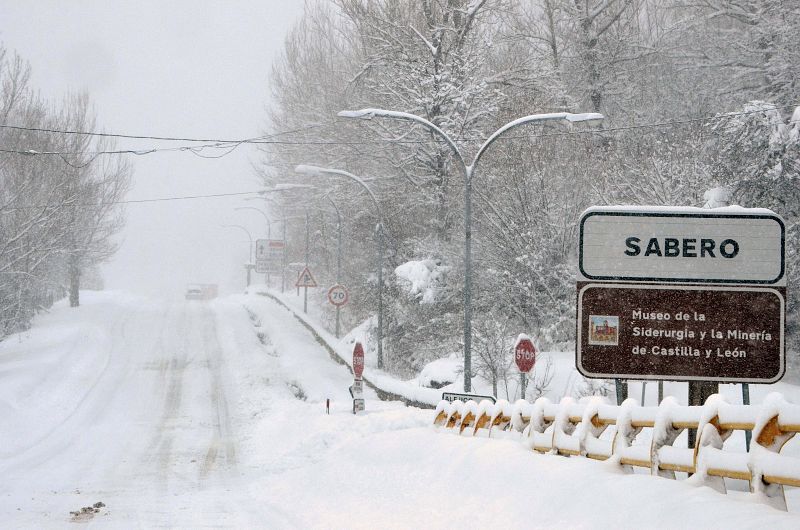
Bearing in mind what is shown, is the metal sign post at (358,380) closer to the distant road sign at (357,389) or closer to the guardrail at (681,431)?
the distant road sign at (357,389)

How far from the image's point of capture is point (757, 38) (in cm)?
2902

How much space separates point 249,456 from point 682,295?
12.9m

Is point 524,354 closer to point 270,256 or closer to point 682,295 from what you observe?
point 682,295

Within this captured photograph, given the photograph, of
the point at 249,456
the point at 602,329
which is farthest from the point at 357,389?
the point at 602,329

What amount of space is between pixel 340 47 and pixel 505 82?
2171 centimetres

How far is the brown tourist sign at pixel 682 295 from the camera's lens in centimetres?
856

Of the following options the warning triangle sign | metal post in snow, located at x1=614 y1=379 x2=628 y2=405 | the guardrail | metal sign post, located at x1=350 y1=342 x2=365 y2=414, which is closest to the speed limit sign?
the warning triangle sign

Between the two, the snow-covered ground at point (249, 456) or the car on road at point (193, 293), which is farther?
the car on road at point (193, 293)

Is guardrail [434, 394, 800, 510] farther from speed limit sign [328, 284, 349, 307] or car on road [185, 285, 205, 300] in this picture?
car on road [185, 285, 205, 300]

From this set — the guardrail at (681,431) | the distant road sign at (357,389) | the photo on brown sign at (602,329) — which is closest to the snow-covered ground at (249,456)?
the guardrail at (681,431)

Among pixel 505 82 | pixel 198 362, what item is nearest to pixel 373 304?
pixel 198 362

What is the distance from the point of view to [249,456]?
63.7 feet

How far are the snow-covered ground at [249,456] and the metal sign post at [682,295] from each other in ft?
4.57

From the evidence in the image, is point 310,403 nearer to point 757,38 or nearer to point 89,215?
point 757,38
